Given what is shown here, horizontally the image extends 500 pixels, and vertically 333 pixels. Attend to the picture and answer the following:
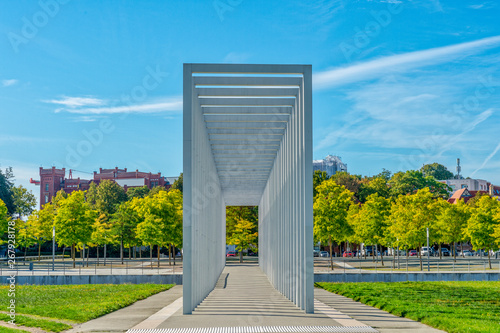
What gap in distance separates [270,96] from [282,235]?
5.88 metres

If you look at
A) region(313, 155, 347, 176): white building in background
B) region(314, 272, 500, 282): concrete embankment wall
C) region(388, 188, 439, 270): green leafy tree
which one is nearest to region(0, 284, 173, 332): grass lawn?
region(314, 272, 500, 282): concrete embankment wall

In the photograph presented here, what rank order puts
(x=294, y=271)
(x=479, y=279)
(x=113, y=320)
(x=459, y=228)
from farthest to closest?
(x=459, y=228), (x=479, y=279), (x=294, y=271), (x=113, y=320)

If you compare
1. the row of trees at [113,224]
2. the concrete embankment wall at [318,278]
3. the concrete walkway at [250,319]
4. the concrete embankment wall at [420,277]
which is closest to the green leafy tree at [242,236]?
the row of trees at [113,224]

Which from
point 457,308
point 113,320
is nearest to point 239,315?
point 113,320

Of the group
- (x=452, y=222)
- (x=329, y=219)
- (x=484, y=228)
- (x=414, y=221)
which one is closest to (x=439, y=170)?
(x=452, y=222)

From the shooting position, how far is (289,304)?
15.1m

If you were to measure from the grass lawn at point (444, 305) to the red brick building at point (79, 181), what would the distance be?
79.7 meters

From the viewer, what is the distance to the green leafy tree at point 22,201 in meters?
69.1

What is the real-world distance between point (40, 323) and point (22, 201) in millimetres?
65444

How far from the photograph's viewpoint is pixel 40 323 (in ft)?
35.8

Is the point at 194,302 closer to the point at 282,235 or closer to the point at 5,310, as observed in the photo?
the point at 5,310

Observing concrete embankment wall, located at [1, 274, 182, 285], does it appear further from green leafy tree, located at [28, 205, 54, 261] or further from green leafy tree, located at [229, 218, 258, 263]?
green leafy tree, located at [28, 205, 54, 261]

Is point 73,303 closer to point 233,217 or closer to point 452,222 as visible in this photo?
point 233,217

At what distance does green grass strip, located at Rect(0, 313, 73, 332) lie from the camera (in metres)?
10.5
